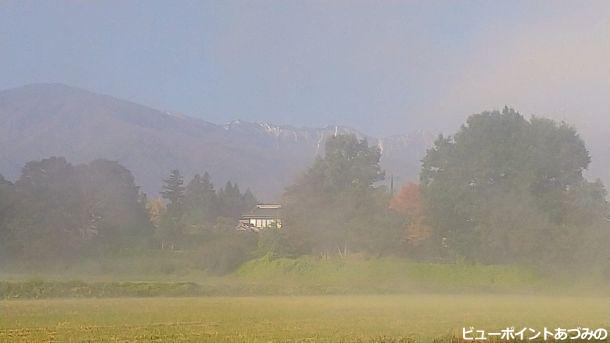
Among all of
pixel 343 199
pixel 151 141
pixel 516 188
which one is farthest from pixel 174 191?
pixel 516 188

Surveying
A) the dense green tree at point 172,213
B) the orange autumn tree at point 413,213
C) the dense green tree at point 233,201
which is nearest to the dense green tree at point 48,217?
the dense green tree at point 172,213

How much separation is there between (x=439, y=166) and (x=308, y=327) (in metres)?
16.9

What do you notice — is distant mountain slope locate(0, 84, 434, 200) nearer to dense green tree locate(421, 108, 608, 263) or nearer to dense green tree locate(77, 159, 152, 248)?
dense green tree locate(77, 159, 152, 248)

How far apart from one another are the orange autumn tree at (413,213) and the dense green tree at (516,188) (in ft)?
5.14

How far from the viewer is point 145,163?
2878 cm

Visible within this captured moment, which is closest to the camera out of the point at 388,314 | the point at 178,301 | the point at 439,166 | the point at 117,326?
the point at 117,326

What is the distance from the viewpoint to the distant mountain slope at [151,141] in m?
26.5

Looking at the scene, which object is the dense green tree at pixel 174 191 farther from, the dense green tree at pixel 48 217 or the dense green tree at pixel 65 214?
the dense green tree at pixel 48 217

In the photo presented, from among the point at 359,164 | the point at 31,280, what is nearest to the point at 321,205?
the point at 359,164

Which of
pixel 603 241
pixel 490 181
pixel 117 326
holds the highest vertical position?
pixel 490 181

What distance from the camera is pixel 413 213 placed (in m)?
32.7

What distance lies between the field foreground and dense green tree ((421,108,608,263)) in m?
7.55

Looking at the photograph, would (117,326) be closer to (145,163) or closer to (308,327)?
(308,327)

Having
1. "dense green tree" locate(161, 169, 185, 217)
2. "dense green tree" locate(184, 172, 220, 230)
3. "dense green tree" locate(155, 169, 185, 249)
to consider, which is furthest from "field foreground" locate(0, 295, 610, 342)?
"dense green tree" locate(184, 172, 220, 230)
